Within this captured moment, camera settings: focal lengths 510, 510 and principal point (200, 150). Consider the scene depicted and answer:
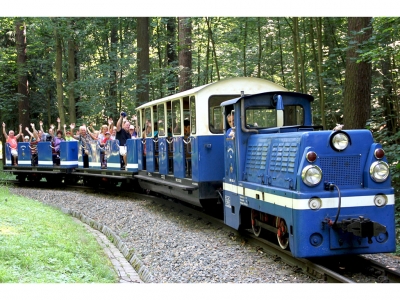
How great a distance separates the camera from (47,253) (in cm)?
700

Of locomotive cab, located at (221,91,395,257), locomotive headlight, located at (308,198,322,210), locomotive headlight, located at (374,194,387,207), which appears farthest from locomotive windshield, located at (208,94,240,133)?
locomotive headlight, located at (374,194,387,207)

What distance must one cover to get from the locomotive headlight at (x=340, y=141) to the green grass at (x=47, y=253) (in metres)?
3.35

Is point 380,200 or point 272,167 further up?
point 272,167

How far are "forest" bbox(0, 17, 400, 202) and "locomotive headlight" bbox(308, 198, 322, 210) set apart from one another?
4.07m

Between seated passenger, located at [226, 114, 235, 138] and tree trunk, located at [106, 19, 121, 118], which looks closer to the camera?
seated passenger, located at [226, 114, 235, 138]

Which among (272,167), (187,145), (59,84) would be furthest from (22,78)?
(272,167)

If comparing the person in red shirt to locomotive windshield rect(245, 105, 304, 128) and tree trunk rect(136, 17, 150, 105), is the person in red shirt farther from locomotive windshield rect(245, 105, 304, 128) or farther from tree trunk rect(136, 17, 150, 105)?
locomotive windshield rect(245, 105, 304, 128)

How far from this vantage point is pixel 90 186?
19.0 metres

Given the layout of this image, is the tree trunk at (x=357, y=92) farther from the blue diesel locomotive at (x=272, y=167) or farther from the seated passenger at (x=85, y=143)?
the seated passenger at (x=85, y=143)

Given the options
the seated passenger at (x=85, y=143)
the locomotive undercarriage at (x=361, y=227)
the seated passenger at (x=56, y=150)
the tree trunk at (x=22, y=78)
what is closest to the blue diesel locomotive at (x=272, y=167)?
the locomotive undercarriage at (x=361, y=227)

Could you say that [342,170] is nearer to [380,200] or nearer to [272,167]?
[380,200]

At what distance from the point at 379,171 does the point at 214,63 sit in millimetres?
16831

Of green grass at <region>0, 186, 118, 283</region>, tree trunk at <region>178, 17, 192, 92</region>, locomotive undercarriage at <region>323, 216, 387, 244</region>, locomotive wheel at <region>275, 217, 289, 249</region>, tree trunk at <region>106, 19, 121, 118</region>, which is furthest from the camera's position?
tree trunk at <region>106, 19, 121, 118</region>

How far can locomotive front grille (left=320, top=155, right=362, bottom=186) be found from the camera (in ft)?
21.8
